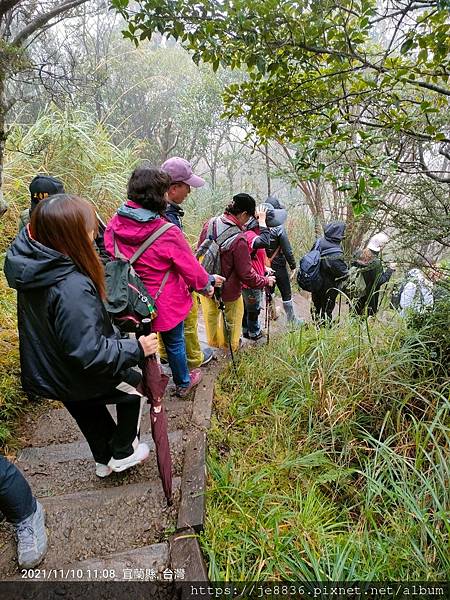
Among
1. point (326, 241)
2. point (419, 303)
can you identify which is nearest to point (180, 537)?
point (419, 303)

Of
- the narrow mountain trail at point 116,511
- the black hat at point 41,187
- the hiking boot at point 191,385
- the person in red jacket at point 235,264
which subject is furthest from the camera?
the person in red jacket at point 235,264

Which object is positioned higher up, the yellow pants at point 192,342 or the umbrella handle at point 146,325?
the umbrella handle at point 146,325

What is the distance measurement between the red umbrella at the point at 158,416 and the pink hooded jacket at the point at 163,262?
679mm

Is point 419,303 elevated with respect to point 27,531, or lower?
elevated

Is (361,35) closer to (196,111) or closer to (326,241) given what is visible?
(326,241)

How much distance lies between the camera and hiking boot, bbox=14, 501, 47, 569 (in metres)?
1.50

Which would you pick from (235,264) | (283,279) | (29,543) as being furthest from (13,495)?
(283,279)

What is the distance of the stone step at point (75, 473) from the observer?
1971 mm

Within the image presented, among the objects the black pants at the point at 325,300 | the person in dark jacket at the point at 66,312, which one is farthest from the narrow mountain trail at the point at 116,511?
the black pants at the point at 325,300

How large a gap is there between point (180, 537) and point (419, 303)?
7.46 ft

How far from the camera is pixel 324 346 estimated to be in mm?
2889

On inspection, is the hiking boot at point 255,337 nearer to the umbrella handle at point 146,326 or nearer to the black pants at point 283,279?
the black pants at point 283,279

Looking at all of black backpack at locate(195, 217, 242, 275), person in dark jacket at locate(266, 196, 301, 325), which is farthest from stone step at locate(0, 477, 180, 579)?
person in dark jacket at locate(266, 196, 301, 325)

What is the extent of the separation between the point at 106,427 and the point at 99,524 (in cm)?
45
